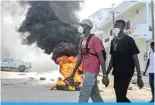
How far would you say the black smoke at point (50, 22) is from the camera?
29938 mm

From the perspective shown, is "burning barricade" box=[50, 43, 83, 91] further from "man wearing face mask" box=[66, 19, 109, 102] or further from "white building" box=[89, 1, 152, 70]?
"white building" box=[89, 1, 152, 70]

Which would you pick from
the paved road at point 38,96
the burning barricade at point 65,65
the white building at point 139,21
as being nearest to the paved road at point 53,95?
the paved road at point 38,96

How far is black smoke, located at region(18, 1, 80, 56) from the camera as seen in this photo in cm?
2994

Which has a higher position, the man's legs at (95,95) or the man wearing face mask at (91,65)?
the man wearing face mask at (91,65)

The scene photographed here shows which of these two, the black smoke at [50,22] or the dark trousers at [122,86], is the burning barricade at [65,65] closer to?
the dark trousers at [122,86]

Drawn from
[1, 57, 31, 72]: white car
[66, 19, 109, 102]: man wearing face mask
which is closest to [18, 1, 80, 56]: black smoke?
[1, 57, 31, 72]: white car

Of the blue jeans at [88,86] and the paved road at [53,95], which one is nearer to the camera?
the blue jeans at [88,86]

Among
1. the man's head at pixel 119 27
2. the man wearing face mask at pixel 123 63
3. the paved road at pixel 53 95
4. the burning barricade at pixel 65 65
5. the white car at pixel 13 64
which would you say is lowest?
the white car at pixel 13 64

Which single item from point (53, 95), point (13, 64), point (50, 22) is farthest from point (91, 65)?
point (13, 64)

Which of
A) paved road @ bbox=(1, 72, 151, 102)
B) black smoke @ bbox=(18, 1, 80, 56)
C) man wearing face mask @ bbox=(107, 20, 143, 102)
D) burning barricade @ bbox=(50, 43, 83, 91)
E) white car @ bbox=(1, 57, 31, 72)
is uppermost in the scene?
black smoke @ bbox=(18, 1, 80, 56)

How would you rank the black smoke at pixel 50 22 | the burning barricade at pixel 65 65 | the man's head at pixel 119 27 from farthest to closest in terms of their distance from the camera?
the black smoke at pixel 50 22 → the burning barricade at pixel 65 65 → the man's head at pixel 119 27

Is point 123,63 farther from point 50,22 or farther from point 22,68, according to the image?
point 22,68

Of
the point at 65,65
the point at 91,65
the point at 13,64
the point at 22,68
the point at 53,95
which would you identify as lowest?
the point at 22,68

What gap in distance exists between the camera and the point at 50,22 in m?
33.2
